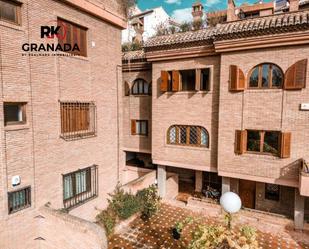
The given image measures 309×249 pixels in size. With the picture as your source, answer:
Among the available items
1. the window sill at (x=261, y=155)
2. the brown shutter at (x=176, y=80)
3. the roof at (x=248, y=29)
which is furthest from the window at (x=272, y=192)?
the roof at (x=248, y=29)

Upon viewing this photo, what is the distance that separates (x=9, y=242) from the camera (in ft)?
25.0

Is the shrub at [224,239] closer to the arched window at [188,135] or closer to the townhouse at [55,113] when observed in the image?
the townhouse at [55,113]

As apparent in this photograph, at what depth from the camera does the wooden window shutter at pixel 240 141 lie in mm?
11437

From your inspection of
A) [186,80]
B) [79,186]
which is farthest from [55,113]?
[186,80]

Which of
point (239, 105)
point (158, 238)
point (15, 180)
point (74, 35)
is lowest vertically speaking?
point (158, 238)

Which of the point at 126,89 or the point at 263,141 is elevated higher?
the point at 126,89

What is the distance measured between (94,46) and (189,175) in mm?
11907

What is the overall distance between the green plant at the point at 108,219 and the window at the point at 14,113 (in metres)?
5.72


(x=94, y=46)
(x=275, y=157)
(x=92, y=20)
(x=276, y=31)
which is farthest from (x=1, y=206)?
(x=276, y=31)

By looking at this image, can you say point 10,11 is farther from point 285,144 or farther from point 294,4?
point 294,4

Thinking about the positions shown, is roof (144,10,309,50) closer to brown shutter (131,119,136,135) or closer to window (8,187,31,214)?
brown shutter (131,119,136,135)

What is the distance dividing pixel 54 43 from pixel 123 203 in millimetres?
8237

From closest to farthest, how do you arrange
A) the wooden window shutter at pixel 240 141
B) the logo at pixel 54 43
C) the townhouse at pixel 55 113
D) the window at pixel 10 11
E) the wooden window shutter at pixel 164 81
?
the window at pixel 10 11 → the townhouse at pixel 55 113 → the logo at pixel 54 43 → the wooden window shutter at pixel 240 141 → the wooden window shutter at pixel 164 81

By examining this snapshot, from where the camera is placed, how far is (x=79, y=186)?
1056 cm
